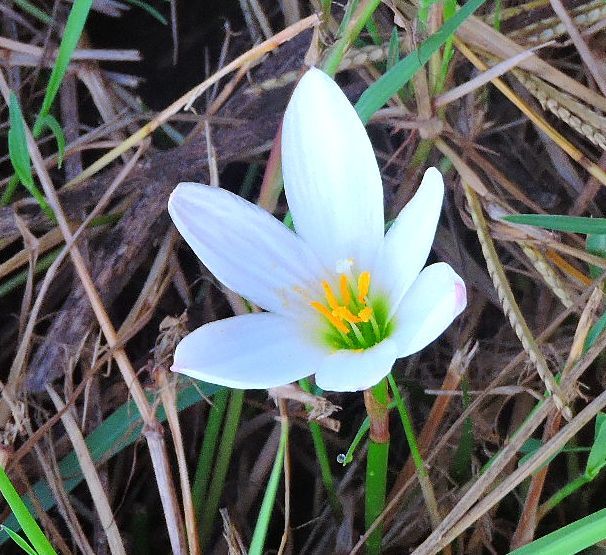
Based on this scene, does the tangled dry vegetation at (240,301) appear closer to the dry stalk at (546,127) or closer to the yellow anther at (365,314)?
the dry stalk at (546,127)

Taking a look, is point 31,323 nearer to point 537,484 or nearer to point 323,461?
point 323,461

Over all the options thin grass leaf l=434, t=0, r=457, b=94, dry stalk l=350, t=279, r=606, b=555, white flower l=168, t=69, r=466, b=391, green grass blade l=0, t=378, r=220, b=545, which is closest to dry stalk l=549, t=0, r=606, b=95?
thin grass leaf l=434, t=0, r=457, b=94

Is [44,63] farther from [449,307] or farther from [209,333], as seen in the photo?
[449,307]

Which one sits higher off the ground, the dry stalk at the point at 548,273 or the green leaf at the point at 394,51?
the green leaf at the point at 394,51

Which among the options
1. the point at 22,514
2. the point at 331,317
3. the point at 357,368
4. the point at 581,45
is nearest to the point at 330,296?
the point at 331,317

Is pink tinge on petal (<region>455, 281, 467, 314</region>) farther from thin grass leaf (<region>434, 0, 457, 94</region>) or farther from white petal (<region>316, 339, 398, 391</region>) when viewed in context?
thin grass leaf (<region>434, 0, 457, 94</region>)

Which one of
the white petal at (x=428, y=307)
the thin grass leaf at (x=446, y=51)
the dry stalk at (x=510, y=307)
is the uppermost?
the thin grass leaf at (x=446, y=51)

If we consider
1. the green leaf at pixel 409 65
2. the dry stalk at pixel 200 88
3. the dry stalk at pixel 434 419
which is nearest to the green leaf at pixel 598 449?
the dry stalk at pixel 434 419
